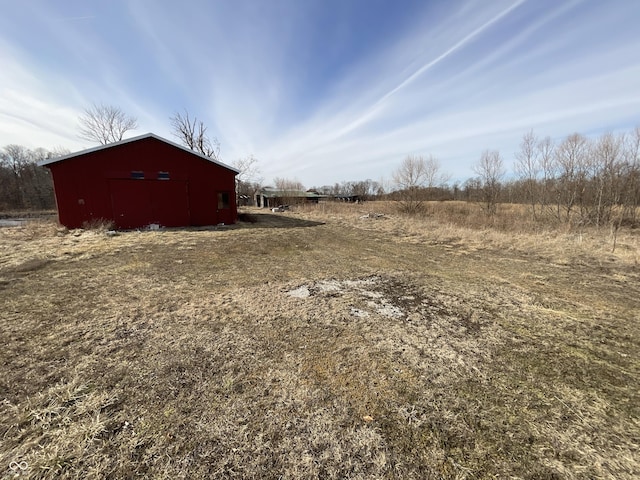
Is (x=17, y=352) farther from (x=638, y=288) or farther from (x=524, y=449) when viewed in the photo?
(x=638, y=288)

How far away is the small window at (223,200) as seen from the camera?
15109 mm

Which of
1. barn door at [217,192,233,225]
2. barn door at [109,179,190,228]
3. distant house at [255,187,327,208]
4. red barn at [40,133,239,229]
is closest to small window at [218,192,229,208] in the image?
barn door at [217,192,233,225]

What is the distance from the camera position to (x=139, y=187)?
12.9m

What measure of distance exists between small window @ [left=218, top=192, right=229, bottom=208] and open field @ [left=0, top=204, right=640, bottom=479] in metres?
9.82

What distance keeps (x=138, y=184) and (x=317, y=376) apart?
14332 mm

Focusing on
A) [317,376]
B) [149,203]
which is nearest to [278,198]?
[149,203]

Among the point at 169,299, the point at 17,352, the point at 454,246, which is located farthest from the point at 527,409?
the point at 454,246

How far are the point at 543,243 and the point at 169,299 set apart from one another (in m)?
12.0

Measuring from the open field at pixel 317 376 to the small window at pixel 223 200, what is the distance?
9.82 metres

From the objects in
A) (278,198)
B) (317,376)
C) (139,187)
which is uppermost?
(278,198)

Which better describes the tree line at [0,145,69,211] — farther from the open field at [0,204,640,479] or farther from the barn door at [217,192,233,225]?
the open field at [0,204,640,479]

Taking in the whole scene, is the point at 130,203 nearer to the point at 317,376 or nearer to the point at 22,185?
the point at 317,376

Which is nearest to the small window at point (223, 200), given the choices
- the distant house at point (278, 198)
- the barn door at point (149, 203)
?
the barn door at point (149, 203)

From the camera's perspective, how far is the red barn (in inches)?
471
